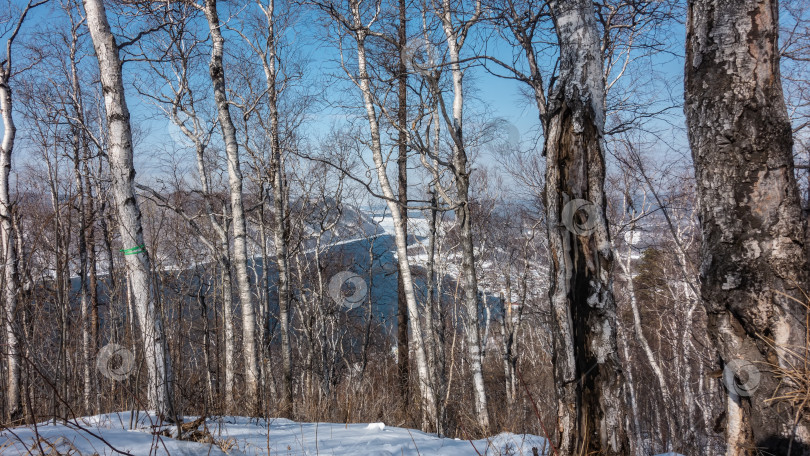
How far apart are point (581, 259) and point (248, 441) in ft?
8.38

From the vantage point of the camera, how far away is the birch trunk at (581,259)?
91.0 inches

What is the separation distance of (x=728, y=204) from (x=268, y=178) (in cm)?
841

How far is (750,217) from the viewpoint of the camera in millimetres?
2002

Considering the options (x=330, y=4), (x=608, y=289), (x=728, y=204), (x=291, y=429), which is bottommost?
(x=291, y=429)

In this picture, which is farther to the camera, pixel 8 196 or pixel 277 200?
pixel 277 200

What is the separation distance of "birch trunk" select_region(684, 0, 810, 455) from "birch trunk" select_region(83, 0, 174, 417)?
3705 mm

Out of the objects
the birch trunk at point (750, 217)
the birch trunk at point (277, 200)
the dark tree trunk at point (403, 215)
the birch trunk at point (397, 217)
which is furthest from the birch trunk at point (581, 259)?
the birch trunk at point (277, 200)

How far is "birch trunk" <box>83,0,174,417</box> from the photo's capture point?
11.6 feet

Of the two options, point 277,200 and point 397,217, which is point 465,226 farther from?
point 277,200

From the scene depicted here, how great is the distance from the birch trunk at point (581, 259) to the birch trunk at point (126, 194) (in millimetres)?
2977

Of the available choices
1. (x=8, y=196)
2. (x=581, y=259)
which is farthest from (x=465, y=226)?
(x=8, y=196)

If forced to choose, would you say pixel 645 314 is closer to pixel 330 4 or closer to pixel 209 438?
pixel 330 4

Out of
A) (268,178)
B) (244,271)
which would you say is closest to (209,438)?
(244,271)

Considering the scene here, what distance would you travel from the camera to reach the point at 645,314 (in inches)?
804
